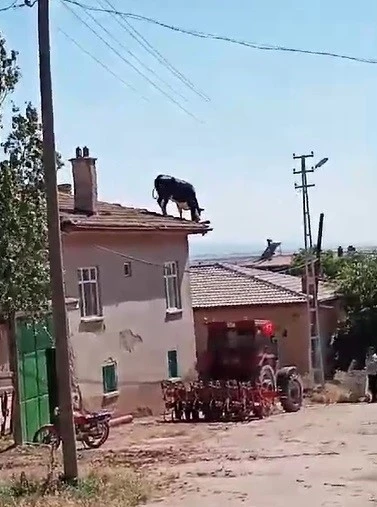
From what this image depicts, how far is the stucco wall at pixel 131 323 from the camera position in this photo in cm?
2511

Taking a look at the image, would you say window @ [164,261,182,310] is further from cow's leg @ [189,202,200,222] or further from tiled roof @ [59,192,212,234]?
cow's leg @ [189,202,200,222]

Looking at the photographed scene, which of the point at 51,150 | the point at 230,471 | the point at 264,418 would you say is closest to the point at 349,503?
the point at 230,471

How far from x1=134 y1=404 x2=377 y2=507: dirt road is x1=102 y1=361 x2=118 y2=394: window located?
3.42 m

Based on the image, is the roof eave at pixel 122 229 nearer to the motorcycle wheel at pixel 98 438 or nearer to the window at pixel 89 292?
the window at pixel 89 292

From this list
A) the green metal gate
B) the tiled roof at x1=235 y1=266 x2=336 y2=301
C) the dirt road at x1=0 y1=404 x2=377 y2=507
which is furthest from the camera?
the tiled roof at x1=235 y1=266 x2=336 y2=301

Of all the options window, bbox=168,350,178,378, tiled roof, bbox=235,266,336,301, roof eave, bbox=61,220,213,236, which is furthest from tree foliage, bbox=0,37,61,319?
tiled roof, bbox=235,266,336,301

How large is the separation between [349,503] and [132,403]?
15409 millimetres

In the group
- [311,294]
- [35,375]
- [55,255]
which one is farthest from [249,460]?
[311,294]

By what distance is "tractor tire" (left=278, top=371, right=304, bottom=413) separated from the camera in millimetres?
27812

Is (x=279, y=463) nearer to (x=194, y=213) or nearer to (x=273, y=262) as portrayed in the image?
(x=194, y=213)

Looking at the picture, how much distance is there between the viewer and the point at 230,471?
15617 mm

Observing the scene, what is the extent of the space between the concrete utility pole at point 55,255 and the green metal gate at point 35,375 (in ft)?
20.1

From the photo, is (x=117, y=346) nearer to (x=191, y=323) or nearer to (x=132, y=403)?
(x=132, y=403)

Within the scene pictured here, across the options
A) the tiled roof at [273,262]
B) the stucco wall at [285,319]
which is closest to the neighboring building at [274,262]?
the tiled roof at [273,262]
